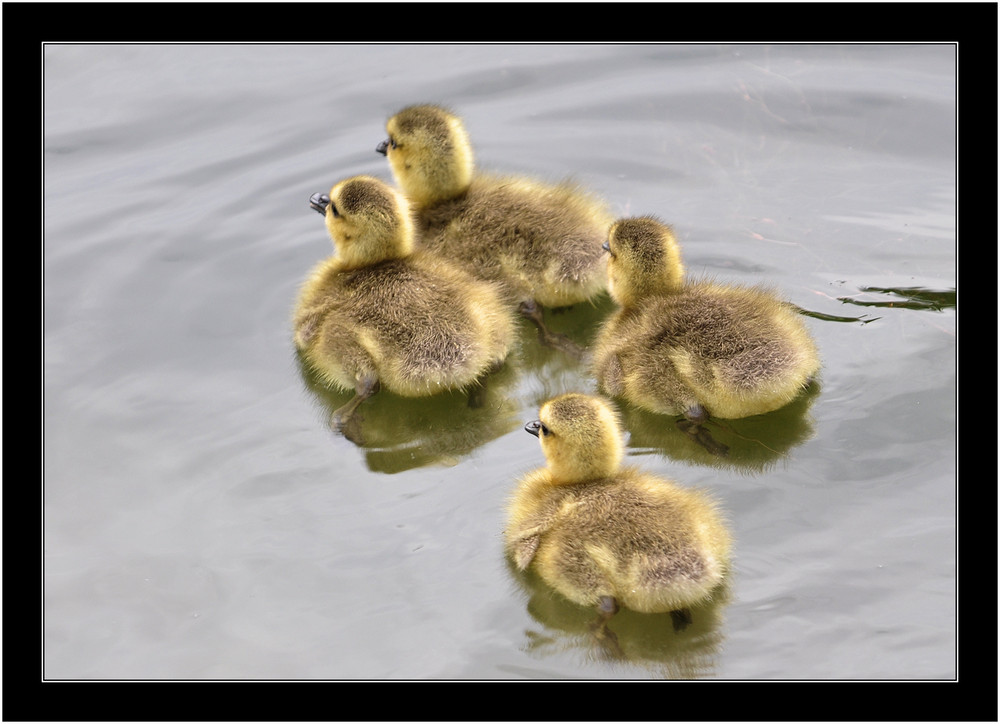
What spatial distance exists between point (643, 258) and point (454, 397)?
86 cm

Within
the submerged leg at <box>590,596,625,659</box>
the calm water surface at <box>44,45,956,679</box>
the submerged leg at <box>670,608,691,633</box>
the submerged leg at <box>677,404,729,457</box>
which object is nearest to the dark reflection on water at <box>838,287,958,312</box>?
the calm water surface at <box>44,45,956,679</box>

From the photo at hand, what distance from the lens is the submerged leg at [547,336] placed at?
4.79 meters

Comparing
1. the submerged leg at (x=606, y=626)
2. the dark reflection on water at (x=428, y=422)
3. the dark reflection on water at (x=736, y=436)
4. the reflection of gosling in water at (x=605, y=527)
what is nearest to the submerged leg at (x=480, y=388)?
the dark reflection on water at (x=428, y=422)

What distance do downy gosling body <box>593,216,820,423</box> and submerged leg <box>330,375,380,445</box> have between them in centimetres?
83

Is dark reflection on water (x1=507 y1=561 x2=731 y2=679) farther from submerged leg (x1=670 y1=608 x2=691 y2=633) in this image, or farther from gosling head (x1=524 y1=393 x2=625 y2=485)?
gosling head (x1=524 y1=393 x2=625 y2=485)

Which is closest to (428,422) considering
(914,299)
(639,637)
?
(639,637)

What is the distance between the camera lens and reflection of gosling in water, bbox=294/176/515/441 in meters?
4.36

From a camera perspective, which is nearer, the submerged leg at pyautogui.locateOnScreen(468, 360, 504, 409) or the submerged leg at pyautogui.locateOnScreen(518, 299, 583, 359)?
the submerged leg at pyautogui.locateOnScreen(468, 360, 504, 409)

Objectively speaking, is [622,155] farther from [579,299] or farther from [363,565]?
[363,565]

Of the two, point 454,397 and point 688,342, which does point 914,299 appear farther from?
point 454,397

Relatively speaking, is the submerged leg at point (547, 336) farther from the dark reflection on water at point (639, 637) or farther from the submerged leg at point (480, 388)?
the dark reflection on water at point (639, 637)

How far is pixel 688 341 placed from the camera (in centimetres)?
416

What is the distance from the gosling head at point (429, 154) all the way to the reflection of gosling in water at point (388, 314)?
0.35m

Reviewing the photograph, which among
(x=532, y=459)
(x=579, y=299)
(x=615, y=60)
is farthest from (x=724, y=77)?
(x=532, y=459)
